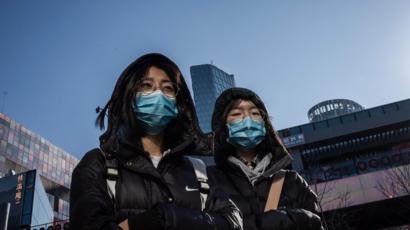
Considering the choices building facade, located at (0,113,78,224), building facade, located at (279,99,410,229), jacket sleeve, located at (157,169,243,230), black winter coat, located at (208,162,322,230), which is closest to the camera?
jacket sleeve, located at (157,169,243,230)

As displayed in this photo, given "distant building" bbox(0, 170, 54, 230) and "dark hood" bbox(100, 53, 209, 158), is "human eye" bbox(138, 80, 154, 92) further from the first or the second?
"distant building" bbox(0, 170, 54, 230)

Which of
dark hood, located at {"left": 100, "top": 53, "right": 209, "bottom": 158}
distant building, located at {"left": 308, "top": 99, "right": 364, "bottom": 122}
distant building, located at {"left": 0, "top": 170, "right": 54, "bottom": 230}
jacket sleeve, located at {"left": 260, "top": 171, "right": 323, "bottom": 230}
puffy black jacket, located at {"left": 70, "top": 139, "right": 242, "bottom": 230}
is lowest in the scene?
jacket sleeve, located at {"left": 260, "top": 171, "right": 323, "bottom": 230}

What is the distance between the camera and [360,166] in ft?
75.7

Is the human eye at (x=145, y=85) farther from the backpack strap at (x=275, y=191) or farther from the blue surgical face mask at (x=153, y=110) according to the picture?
the backpack strap at (x=275, y=191)

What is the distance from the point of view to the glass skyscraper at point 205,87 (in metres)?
145

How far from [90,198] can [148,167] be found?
0.33 m

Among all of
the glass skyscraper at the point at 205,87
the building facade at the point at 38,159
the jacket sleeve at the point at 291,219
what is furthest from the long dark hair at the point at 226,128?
the glass skyscraper at the point at 205,87

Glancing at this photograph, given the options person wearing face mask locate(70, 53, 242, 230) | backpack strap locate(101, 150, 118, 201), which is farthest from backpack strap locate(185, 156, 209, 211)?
backpack strap locate(101, 150, 118, 201)

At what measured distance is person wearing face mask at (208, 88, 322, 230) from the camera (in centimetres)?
245

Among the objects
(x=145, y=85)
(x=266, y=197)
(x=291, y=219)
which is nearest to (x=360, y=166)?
(x=266, y=197)

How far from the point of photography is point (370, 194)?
18.5 metres

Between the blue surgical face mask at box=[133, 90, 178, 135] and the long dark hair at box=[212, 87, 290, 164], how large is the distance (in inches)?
39.9

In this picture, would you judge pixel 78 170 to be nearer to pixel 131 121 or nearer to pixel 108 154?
pixel 108 154

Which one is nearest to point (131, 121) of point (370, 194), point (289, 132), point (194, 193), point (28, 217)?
point (194, 193)
